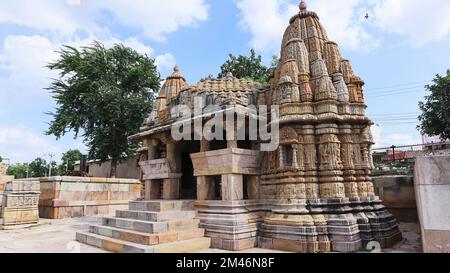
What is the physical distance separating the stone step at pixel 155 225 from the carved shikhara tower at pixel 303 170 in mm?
364

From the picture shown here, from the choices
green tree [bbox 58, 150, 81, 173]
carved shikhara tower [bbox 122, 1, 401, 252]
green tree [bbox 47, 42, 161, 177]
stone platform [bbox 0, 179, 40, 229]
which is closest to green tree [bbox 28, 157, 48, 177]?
green tree [bbox 58, 150, 81, 173]

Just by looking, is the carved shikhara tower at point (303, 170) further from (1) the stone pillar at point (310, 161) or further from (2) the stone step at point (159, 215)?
(2) the stone step at point (159, 215)

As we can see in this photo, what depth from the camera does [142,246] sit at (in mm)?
6176

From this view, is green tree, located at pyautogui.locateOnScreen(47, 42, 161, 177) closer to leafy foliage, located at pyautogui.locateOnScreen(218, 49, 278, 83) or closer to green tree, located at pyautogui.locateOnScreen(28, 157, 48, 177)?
leafy foliage, located at pyautogui.locateOnScreen(218, 49, 278, 83)

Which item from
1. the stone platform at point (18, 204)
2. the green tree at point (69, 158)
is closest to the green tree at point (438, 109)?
the stone platform at point (18, 204)

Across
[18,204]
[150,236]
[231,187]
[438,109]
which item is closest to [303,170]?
[231,187]

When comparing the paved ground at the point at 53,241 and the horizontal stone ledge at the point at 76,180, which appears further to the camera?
the horizontal stone ledge at the point at 76,180

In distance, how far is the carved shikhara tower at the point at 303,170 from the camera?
6691mm

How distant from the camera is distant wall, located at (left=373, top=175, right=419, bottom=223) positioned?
30.5 ft

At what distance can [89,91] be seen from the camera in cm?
2164

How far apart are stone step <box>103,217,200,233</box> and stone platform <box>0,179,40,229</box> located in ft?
16.6
